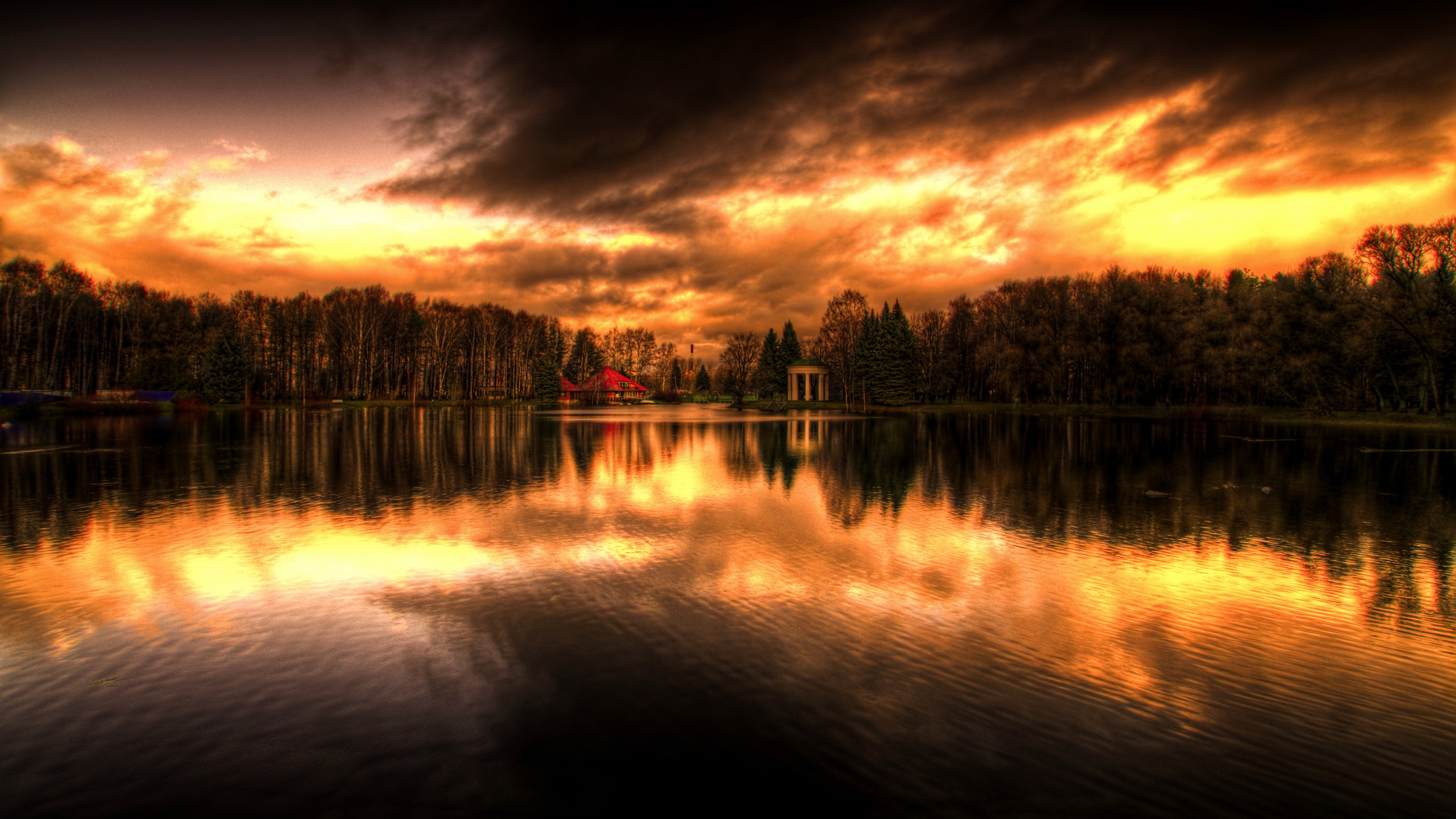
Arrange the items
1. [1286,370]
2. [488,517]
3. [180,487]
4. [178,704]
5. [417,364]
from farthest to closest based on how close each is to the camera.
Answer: [417,364]
[1286,370]
[180,487]
[488,517]
[178,704]

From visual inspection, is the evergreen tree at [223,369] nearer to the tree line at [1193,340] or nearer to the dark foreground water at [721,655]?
the dark foreground water at [721,655]

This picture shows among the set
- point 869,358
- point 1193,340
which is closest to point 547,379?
point 869,358

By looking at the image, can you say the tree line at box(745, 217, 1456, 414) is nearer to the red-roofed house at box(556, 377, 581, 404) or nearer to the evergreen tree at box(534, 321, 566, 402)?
the evergreen tree at box(534, 321, 566, 402)

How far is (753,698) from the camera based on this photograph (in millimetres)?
6855

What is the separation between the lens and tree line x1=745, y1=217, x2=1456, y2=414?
171 feet

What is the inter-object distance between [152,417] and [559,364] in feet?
262

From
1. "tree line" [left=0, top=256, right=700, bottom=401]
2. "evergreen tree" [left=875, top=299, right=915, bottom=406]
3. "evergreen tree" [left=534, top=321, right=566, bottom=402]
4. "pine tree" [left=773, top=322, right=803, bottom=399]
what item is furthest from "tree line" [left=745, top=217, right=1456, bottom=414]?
"tree line" [left=0, top=256, right=700, bottom=401]

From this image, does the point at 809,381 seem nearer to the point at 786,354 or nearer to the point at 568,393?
the point at 786,354

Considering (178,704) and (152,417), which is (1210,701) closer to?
(178,704)

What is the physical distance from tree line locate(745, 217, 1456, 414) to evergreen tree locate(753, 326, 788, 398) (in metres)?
18.6

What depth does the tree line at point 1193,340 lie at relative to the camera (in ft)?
171

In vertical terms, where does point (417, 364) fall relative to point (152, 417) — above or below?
above

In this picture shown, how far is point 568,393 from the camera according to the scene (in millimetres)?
121812

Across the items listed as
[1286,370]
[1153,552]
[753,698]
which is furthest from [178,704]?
[1286,370]
